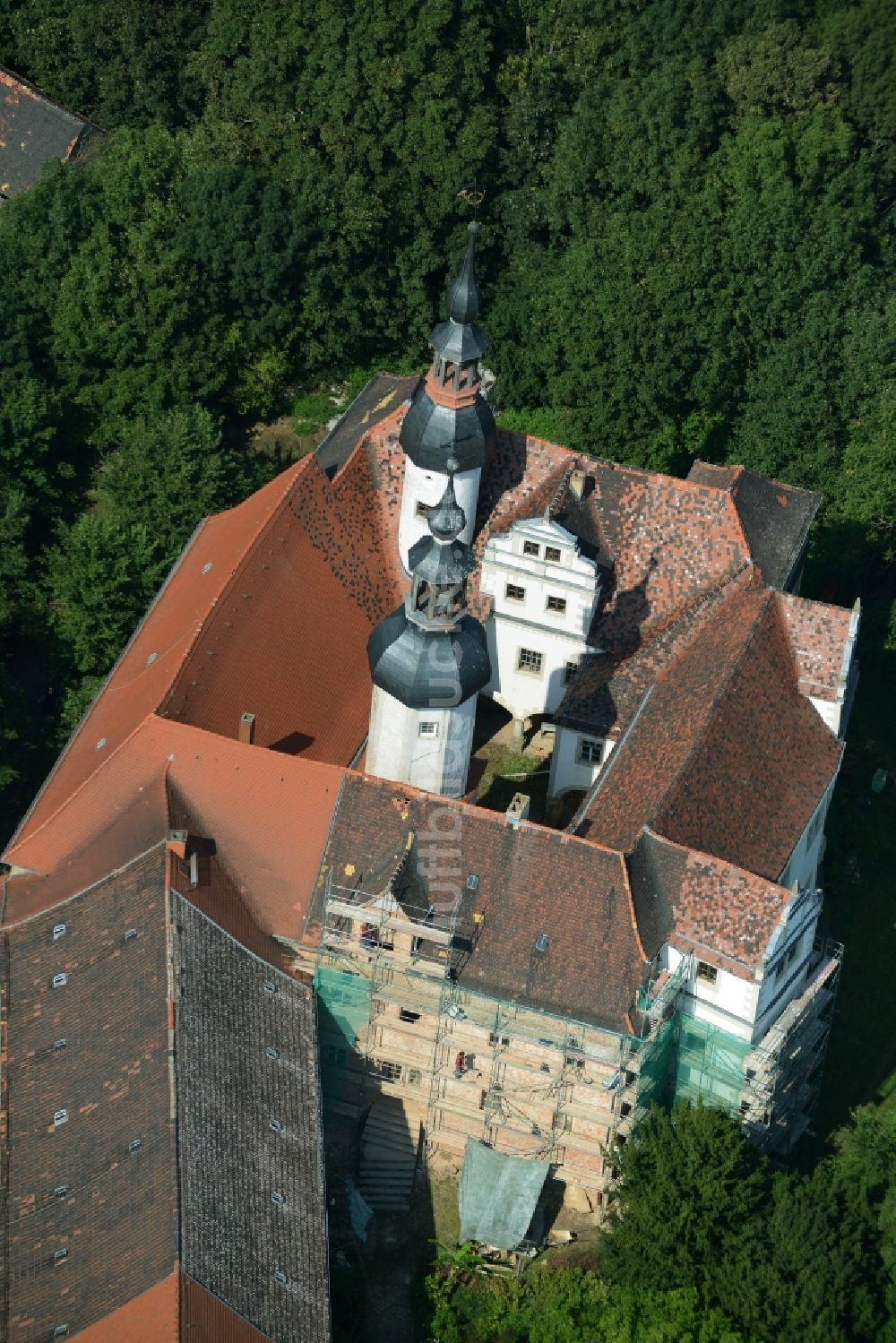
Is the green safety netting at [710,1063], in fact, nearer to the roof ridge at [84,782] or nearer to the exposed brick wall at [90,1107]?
the exposed brick wall at [90,1107]

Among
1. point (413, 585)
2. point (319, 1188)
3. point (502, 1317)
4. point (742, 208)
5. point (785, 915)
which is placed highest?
point (742, 208)

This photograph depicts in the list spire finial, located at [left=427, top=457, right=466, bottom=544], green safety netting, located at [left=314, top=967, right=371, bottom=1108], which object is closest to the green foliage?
green safety netting, located at [left=314, top=967, right=371, bottom=1108]

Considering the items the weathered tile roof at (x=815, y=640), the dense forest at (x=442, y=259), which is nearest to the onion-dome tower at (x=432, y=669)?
the weathered tile roof at (x=815, y=640)

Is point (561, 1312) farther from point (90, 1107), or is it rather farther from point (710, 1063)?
point (90, 1107)

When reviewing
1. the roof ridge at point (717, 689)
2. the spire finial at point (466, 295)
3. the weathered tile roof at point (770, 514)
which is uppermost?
the spire finial at point (466, 295)

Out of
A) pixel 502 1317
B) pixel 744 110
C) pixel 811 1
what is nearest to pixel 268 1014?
pixel 502 1317

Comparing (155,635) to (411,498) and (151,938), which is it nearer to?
(411,498)
